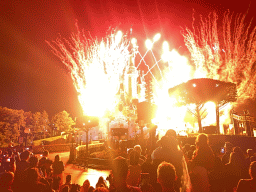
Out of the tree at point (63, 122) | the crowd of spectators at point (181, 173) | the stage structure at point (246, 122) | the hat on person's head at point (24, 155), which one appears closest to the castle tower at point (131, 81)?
the tree at point (63, 122)

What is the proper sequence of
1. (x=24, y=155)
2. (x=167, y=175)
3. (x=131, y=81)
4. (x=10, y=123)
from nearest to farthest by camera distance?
(x=167, y=175), (x=24, y=155), (x=10, y=123), (x=131, y=81)

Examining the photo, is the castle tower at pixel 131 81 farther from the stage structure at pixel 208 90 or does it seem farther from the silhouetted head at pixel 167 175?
the silhouetted head at pixel 167 175

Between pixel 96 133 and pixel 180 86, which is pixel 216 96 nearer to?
pixel 180 86

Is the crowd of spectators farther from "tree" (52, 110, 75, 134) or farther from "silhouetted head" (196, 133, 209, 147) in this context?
"tree" (52, 110, 75, 134)

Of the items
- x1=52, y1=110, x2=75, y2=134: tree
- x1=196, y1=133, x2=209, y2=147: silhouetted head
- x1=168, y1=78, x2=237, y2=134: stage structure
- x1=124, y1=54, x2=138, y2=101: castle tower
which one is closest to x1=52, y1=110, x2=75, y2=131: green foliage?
x1=52, y1=110, x2=75, y2=134: tree

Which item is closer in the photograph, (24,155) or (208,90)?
(24,155)

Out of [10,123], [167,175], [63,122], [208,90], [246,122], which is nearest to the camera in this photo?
[167,175]

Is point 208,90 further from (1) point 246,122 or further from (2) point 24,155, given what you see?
(2) point 24,155

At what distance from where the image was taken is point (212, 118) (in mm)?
36656

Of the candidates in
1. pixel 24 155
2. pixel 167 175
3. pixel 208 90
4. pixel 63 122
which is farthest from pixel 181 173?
pixel 63 122

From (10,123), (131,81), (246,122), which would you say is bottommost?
(246,122)

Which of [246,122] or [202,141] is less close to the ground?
[246,122]

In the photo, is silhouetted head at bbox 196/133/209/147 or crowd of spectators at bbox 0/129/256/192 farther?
silhouetted head at bbox 196/133/209/147

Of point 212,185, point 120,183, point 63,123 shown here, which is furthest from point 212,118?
point 63,123
